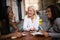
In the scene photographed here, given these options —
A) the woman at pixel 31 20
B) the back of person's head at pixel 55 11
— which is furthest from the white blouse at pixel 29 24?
the back of person's head at pixel 55 11

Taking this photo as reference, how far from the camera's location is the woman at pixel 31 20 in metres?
1.15

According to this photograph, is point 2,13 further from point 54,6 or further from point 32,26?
point 54,6

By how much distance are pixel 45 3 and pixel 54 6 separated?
0.06 meters

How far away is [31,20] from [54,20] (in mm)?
140

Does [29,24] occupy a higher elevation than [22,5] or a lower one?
lower

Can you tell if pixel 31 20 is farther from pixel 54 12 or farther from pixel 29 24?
pixel 54 12

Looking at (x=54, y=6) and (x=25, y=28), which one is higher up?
(x=54, y=6)

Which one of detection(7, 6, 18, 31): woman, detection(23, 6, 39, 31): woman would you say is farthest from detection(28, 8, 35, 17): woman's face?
detection(7, 6, 18, 31): woman


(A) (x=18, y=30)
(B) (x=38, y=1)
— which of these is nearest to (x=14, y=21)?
(A) (x=18, y=30)

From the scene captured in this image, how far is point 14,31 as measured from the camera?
3.86 feet

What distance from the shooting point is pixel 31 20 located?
1168mm

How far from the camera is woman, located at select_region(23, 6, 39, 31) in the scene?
1151 mm

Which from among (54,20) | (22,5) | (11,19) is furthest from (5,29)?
(54,20)

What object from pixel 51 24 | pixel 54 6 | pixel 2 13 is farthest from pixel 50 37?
pixel 2 13
